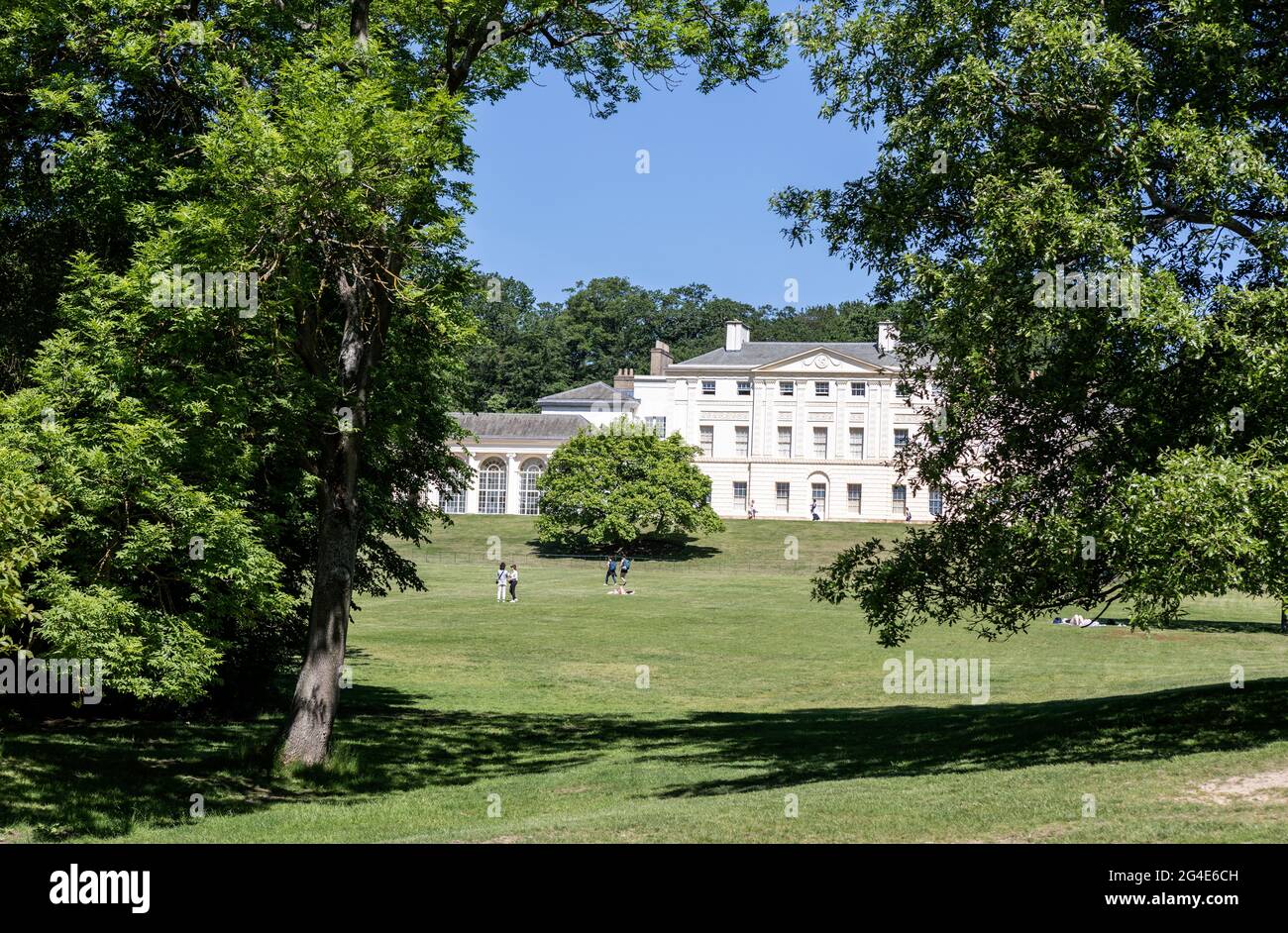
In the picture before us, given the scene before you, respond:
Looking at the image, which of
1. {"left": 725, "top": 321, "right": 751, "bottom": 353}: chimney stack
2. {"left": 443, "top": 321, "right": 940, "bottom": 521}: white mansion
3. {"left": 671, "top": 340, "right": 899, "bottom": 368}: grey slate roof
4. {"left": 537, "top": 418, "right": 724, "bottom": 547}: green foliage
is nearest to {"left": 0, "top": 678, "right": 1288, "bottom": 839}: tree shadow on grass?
{"left": 537, "top": 418, "right": 724, "bottom": 547}: green foliage

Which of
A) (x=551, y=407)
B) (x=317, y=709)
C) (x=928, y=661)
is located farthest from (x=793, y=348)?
(x=317, y=709)

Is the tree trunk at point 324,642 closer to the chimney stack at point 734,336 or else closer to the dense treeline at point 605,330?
the chimney stack at point 734,336

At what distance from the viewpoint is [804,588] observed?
5138 centimetres

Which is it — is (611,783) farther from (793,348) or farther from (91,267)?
(793,348)

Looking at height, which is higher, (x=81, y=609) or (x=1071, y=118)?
(x=1071, y=118)

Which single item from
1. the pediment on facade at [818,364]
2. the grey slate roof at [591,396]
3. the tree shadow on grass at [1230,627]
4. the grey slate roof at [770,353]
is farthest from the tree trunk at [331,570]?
the grey slate roof at [591,396]

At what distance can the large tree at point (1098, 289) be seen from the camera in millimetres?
11383

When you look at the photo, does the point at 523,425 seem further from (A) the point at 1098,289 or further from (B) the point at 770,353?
(A) the point at 1098,289

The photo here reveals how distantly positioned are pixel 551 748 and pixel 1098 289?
423 inches

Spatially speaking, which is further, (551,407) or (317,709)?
(551,407)

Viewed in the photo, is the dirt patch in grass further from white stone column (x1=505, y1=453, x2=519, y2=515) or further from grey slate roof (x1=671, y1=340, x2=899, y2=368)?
grey slate roof (x1=671, y1=340, x2=899, y2=368)

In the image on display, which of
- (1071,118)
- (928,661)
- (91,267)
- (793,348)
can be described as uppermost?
(793,348)

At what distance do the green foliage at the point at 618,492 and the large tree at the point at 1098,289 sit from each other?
5052 cm
